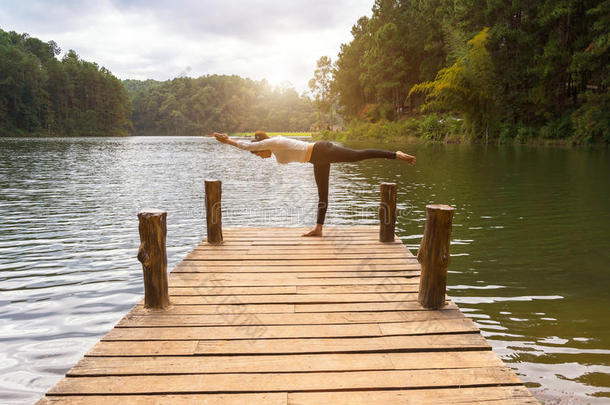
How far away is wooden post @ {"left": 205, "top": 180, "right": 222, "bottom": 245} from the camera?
547cm

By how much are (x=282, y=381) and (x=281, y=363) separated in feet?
0.64

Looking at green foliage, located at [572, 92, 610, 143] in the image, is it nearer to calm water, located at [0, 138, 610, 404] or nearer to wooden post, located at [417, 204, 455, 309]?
calm water, located at [0, 138, 610, 404]

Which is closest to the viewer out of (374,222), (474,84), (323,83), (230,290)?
(230,290)

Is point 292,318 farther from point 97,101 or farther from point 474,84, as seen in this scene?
point 97,101

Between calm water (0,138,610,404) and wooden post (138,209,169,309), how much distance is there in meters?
1.04

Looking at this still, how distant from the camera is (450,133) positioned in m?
36.2

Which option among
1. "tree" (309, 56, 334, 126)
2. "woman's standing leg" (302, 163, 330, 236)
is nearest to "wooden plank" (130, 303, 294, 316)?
"woman's standing leg" (302, 163, 330, 236)

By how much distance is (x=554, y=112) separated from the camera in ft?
100

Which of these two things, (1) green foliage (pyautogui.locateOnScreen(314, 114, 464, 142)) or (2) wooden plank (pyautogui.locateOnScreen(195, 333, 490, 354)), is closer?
(2) wooden plank (pyautogui.locateOnScreen(195, 333, 490, 354))

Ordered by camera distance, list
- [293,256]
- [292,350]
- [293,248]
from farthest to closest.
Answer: [293,248], [293,256], [292,350]

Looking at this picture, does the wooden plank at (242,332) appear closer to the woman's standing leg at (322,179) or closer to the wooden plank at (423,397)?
the wooden plank at (423,397)

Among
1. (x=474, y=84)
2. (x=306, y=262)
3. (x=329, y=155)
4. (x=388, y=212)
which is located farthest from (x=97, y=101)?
(x=306, y=262)

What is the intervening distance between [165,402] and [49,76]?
311 feet

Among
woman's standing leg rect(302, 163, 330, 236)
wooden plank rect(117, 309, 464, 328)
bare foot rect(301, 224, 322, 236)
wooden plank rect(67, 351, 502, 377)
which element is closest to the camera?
wooden plank rect(67, 351, 502, 377)
